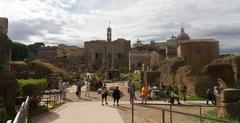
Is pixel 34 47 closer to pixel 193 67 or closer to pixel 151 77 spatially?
pixel 151 77

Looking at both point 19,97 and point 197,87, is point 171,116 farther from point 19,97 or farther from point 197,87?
point 197,87

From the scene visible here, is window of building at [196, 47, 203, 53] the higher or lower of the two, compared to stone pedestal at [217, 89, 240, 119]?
higher

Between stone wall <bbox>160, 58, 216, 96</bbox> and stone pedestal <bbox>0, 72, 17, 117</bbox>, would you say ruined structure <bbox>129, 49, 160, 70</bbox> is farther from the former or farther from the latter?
stone pedestal <bbox>0, 72, 17, 117</bbox>

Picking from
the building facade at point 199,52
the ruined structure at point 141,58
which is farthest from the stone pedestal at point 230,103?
the ruined structure at point 141,58

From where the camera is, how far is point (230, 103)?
17953 mm

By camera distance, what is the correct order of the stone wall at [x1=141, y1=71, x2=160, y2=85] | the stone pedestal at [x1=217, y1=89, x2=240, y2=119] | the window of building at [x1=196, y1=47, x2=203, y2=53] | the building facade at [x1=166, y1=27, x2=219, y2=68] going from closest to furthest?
the stone pedestal at [x1=217, y1=89, x2=240, y2=119]
the building facade at [x1=166, y1=27, x2=219, y2=68]
the window of building at [x1=196, y1=47, x2=203, y2=53]
the stone wall at [x1=141, y1=71, x2=160, y2=85]

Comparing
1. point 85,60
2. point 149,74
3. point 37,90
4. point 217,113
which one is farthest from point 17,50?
point 217,113

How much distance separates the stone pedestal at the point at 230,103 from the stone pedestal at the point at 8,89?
10356mm

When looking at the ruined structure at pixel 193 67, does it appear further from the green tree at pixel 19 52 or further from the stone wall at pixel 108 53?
the stone wall at pixel 108 53

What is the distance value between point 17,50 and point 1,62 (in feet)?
281

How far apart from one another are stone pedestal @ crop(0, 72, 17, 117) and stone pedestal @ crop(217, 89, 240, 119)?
10.4 metres

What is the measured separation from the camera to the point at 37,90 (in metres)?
20.8

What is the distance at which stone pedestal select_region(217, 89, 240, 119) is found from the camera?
1766cm

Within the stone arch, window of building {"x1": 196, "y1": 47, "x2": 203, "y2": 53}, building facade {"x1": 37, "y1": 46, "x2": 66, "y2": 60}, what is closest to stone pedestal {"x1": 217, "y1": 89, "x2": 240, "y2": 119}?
the stone arch
